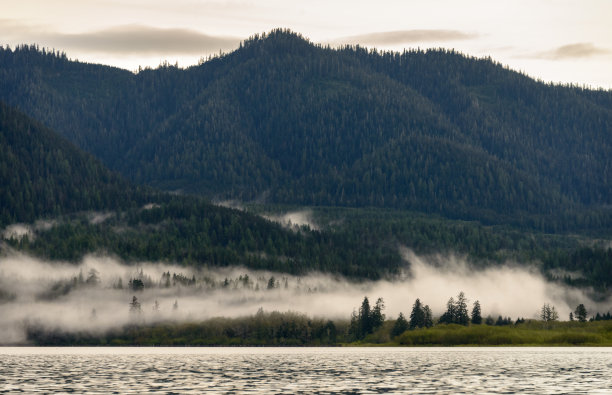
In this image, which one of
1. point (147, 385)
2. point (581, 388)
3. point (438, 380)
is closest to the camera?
point (581, 388)

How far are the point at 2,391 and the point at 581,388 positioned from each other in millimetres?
92570

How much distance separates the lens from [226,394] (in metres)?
162

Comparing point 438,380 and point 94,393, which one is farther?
point 438,380

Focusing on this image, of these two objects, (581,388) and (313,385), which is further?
(313,385)

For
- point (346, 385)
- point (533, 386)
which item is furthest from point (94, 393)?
point (533, 386)

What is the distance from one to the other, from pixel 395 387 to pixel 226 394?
3169 centimetres

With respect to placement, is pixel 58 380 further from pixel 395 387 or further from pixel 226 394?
pixel 395 387

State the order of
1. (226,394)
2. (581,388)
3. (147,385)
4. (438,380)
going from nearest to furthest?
1. (226,394)
2. (581,388)
3. (147,385)
4. (438,380)

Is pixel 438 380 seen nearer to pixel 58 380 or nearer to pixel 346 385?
pixel 346 385

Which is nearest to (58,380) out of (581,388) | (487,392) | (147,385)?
(147,385)

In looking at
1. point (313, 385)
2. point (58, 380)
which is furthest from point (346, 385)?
point (58, 380)

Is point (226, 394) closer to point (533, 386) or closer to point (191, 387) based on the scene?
point (191, 387)

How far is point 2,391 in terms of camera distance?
6594 inches

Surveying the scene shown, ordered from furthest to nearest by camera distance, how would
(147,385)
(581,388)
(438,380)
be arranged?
(438,380) → (147,385) → (581,388)
